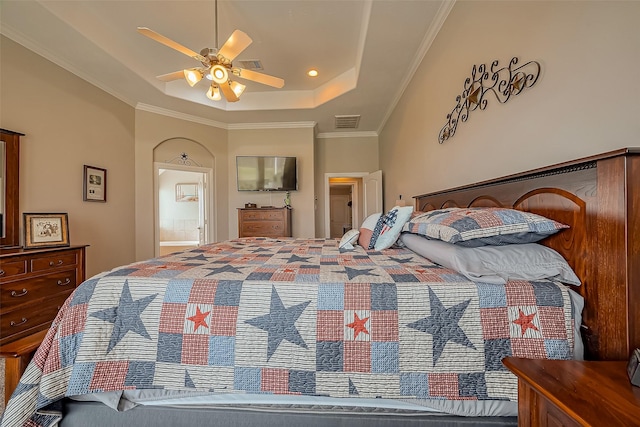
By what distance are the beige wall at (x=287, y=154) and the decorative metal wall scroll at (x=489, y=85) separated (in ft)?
9.04

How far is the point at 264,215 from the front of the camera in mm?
4316

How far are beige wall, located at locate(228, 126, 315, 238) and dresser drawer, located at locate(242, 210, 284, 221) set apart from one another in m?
0.37

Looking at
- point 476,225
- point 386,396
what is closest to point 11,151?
point 386,396

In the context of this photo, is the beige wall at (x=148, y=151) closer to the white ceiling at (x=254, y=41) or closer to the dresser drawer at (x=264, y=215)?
the white ceiling at (x=254, y=41)

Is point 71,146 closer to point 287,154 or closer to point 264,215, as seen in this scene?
point 264,215

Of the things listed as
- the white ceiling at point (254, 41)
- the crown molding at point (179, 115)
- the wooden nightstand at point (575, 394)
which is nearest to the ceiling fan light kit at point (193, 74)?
the white ceiling at point (254, 41)

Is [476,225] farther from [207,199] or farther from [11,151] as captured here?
[207,199]

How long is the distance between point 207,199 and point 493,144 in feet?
13.9

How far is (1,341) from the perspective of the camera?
1.89 meters

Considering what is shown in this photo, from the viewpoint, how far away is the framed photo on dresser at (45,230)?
232 cm

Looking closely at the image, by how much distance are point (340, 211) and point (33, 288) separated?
686 centimetres

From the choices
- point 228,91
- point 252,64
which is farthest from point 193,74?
point 252,64

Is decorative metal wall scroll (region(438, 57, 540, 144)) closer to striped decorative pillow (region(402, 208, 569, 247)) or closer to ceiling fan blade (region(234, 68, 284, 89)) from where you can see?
striped decorative pillow (region(402, 208, 569, 247))

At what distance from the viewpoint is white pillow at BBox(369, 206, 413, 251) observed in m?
1.77
